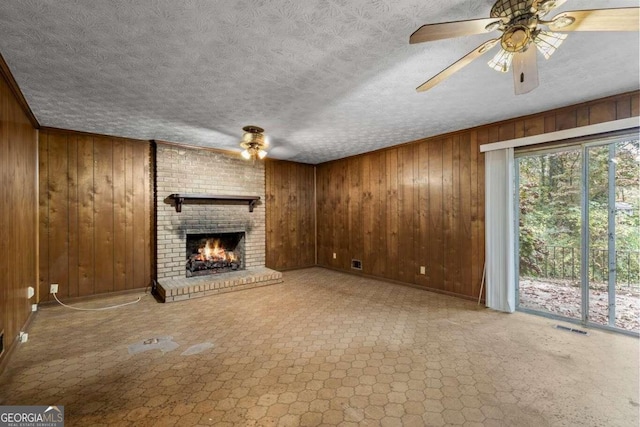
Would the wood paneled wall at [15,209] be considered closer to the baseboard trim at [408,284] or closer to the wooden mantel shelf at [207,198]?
the wooden mantel shelf at [207,198]

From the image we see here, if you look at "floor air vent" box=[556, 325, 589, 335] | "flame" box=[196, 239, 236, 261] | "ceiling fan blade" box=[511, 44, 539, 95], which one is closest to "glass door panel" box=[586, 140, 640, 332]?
"floor air vent" box=[556, 325, 589, 335]

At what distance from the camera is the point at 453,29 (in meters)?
1.49

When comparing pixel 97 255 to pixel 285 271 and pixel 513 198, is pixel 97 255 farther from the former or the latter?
pixel 513 198

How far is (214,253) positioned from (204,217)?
77 cm

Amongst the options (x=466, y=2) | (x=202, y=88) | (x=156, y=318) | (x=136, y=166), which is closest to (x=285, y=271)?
(x=156, y=318)

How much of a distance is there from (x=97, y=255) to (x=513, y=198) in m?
5.99

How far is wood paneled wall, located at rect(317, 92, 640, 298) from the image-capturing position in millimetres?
3648

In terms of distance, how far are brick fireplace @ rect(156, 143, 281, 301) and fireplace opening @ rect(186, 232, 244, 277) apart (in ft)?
0.09

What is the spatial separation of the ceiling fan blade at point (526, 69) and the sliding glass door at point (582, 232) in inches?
87.5

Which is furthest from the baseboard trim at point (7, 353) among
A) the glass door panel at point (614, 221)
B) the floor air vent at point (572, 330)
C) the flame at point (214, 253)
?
the glass door panel at point (614, 221)

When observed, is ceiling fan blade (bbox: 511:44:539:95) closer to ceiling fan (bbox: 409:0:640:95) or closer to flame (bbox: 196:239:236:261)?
ceiling fan (bbox: 409:0:640:95)

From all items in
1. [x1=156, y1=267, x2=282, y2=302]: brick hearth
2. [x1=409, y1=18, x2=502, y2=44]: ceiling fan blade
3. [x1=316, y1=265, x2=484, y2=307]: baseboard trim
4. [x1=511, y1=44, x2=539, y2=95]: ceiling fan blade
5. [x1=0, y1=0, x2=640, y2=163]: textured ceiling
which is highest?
[x1=0, y1=0, x2=640, y2=163]: textured ceiling

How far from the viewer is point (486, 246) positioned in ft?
12.8

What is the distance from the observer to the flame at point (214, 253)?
532 centimetres
